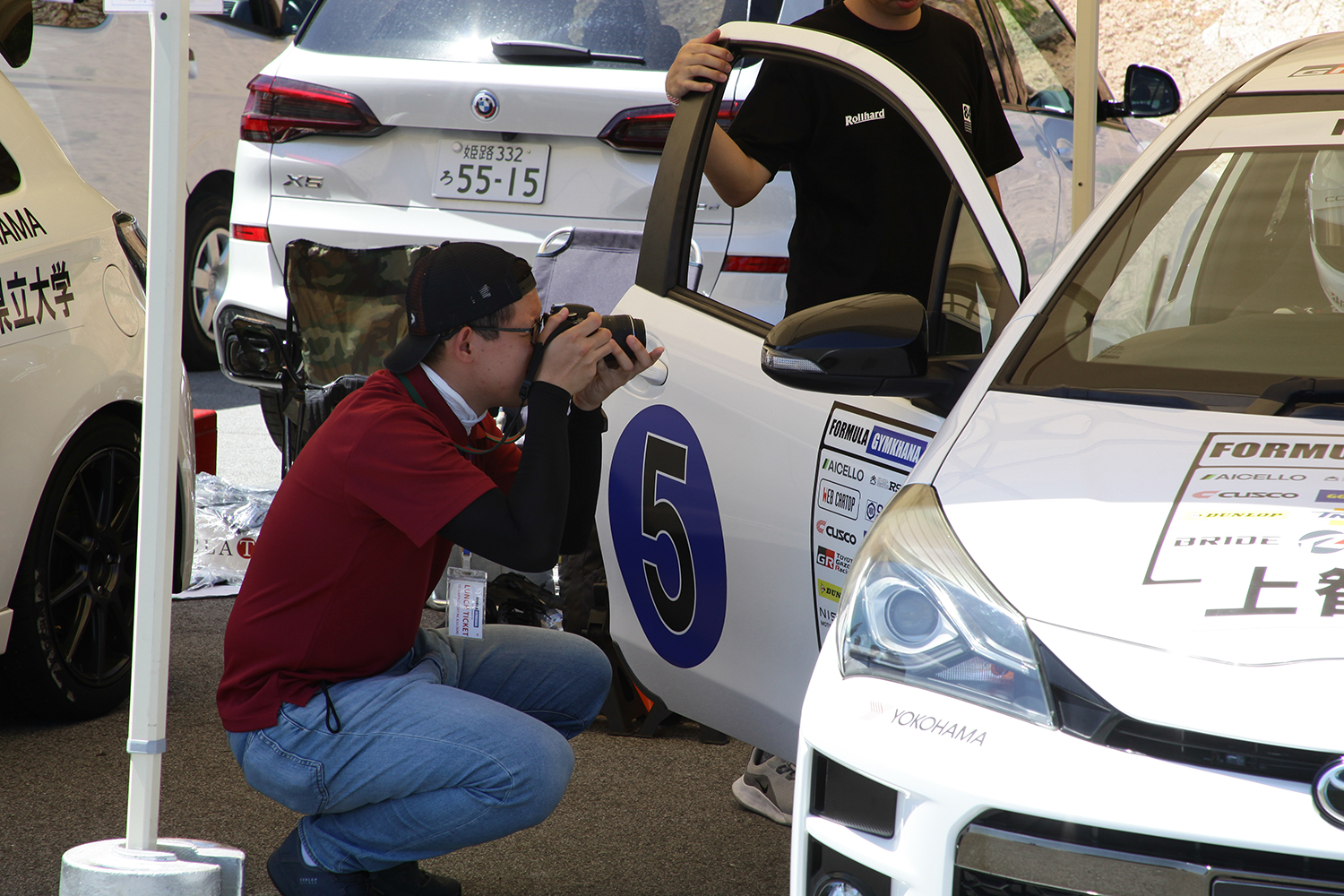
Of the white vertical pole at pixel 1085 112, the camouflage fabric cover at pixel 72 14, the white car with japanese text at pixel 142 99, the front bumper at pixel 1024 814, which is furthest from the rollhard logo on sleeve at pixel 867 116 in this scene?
the camouflage fabric cover at pixel 72 14

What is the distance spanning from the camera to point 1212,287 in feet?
7.82

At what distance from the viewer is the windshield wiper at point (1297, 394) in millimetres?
1915

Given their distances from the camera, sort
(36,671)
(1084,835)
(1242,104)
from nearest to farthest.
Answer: (1084,835), (1242,104), (36,671)

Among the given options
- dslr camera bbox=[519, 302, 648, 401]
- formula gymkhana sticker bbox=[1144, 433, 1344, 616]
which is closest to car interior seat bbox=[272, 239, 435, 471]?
dslr camera bbox=[519, 302, 648, 401]

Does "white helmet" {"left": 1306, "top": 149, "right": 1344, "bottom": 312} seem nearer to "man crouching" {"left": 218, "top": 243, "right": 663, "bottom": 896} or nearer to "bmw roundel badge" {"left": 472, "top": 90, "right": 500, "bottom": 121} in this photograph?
"man crouching" {"left": 218, "top": 243, "right": 663, "bottom": 896}

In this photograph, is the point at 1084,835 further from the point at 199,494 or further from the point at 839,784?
the point at 199,494

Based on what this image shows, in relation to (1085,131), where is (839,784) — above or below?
below

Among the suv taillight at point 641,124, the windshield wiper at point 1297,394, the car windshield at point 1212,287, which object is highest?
the suv taillight at point 641,124

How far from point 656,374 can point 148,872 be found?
4.27ft

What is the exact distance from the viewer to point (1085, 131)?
132 inches

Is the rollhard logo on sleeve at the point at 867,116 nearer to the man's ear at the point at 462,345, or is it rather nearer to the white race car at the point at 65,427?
the man's ear at the point at 462,345

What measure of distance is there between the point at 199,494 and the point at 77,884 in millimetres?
2860

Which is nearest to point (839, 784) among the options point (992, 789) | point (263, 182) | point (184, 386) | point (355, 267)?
point (992, 789)

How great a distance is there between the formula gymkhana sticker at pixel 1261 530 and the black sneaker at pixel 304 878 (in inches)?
59.2
